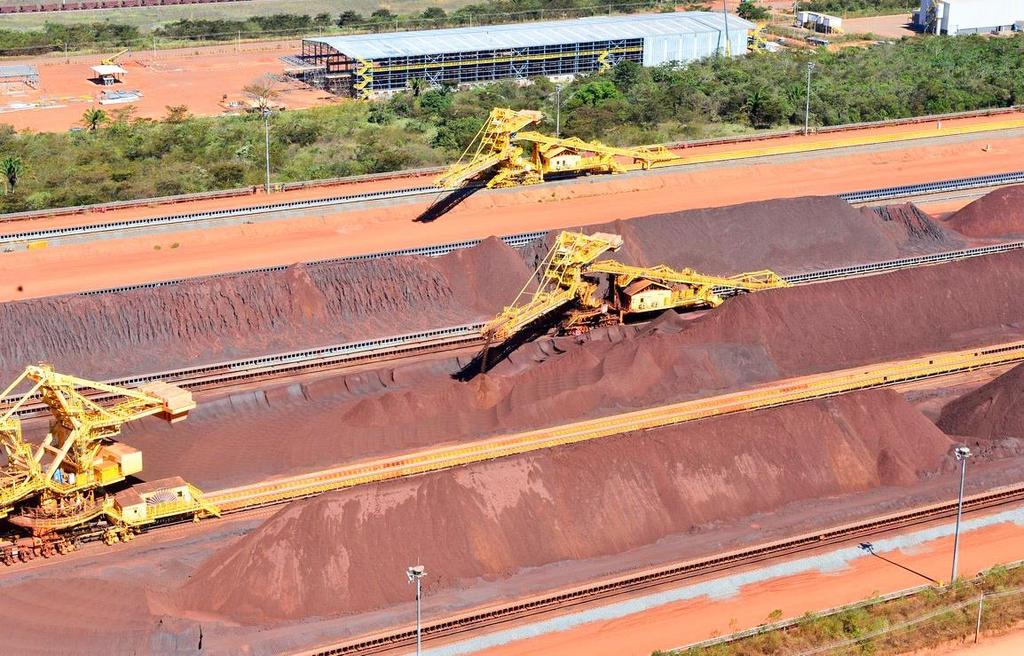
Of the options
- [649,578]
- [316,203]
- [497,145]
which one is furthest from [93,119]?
[649,578]

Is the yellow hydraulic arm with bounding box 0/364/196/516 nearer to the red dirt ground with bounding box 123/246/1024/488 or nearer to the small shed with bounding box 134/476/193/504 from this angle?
the small shed with bounding box 134/476/193/504

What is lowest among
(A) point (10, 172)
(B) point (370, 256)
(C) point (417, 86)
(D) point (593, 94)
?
(B) point (370, 256)

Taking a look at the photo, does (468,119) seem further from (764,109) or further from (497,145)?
(764,109)

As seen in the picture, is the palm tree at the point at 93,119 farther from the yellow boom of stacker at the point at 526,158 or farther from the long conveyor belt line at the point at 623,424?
the long conveyor belt line at the point at 623,424

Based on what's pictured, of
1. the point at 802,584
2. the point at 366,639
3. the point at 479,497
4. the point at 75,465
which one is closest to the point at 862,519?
the point at 802,584

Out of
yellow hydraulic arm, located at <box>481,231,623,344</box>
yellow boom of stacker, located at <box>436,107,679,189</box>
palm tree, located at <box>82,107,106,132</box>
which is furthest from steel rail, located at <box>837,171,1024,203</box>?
palm tree, located at <box>82,107,106,132</box>
